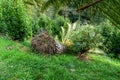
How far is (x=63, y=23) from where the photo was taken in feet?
40.1

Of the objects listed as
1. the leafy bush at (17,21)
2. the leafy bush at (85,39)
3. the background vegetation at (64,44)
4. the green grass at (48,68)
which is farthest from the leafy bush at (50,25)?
the green grass at (48,68)

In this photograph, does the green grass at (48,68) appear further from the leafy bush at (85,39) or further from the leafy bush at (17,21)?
the leafy bush at (17,21)

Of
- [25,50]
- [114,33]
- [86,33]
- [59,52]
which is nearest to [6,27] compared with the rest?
[25,50]

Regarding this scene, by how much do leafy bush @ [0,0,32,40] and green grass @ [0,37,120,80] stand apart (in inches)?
45.2

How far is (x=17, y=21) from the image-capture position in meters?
8.96

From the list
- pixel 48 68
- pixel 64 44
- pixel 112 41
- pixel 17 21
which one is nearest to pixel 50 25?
pixel 17 21

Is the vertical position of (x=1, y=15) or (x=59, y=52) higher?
(x=1, y=15)

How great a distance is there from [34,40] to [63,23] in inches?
184

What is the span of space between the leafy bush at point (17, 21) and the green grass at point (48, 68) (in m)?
1.15

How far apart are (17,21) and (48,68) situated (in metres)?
3.45

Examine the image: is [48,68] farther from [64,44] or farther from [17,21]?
[17,21]

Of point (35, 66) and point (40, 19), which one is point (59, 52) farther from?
point (40, 19)

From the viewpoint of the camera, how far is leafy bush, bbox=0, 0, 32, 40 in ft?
29.4

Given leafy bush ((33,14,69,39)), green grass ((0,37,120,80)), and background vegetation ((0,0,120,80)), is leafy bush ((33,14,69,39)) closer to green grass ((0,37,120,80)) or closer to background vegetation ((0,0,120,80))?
background vegetation ((0,0,120,80))
